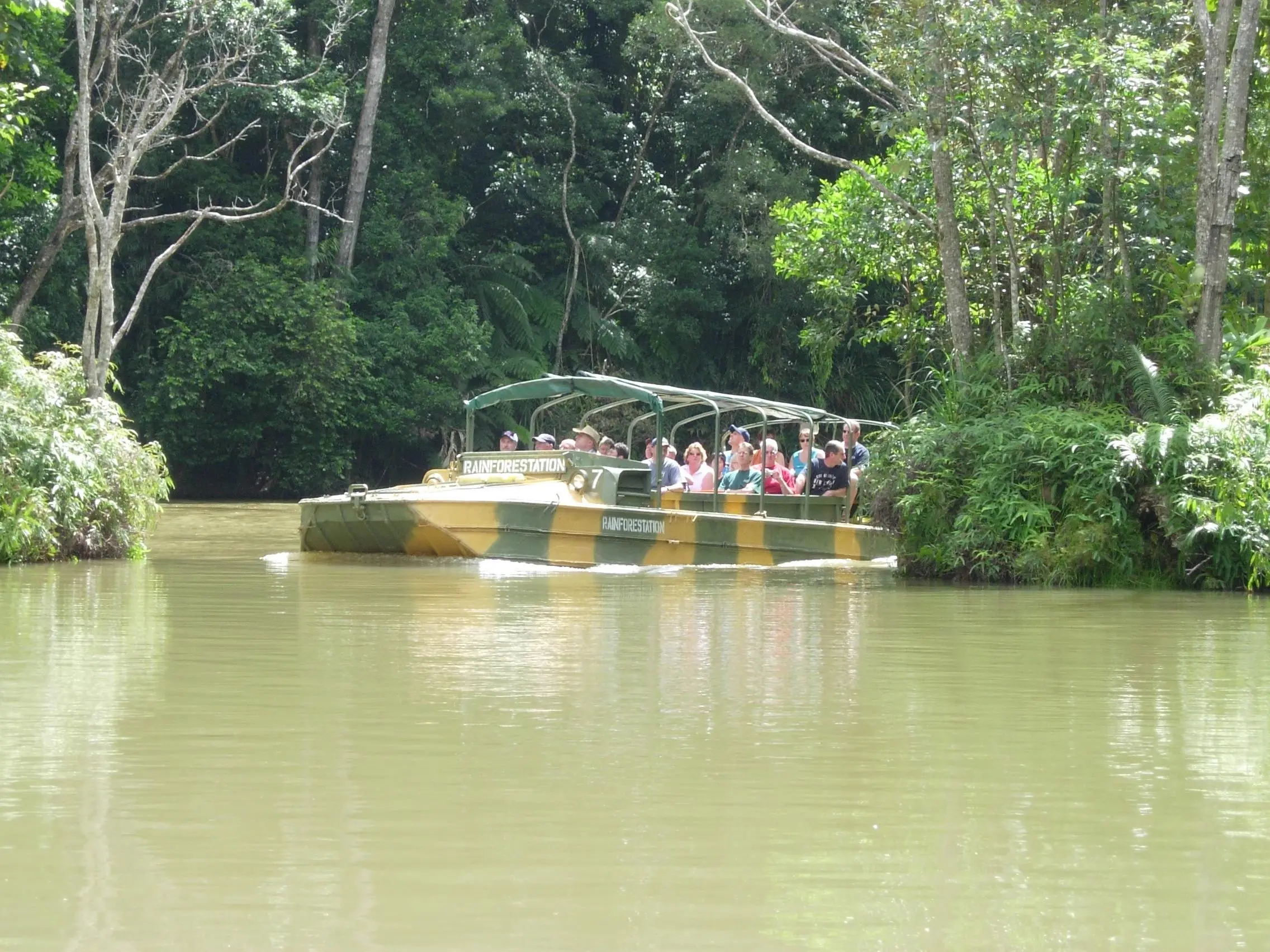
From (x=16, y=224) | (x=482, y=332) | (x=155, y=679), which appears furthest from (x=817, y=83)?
(x=155, y=679)

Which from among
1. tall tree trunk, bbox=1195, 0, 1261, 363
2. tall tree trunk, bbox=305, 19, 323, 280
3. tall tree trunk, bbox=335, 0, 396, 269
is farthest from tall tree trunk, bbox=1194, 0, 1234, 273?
tall tree trunk, bbox=305, 19, 323, 280

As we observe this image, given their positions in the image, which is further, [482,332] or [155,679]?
[482,332]

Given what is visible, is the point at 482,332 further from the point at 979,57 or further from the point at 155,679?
the point at 155,679

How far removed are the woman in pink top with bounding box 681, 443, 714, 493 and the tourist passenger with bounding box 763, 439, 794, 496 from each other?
0.59m

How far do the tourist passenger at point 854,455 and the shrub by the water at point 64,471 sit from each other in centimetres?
665

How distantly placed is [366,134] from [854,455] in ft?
60.0

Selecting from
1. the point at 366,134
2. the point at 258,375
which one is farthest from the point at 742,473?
the point at 366,134

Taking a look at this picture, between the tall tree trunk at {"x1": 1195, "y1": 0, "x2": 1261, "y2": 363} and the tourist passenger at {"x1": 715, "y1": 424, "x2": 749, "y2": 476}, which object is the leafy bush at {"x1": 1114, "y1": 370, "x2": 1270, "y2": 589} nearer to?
the tall tree trunk at {"x1": 1195, "y1": 0, "x2": 1261, "y2": 363}

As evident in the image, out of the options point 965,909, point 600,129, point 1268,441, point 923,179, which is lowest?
point 965,909

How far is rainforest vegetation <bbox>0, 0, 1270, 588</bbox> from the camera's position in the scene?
14312 millimetres

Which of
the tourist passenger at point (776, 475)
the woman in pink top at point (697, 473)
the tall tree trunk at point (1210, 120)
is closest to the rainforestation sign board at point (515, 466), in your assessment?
the woman in pink top at point (697, 473)

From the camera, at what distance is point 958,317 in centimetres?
1661

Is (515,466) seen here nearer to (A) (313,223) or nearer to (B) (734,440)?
(B) (734,440)

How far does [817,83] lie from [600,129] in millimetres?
4603
